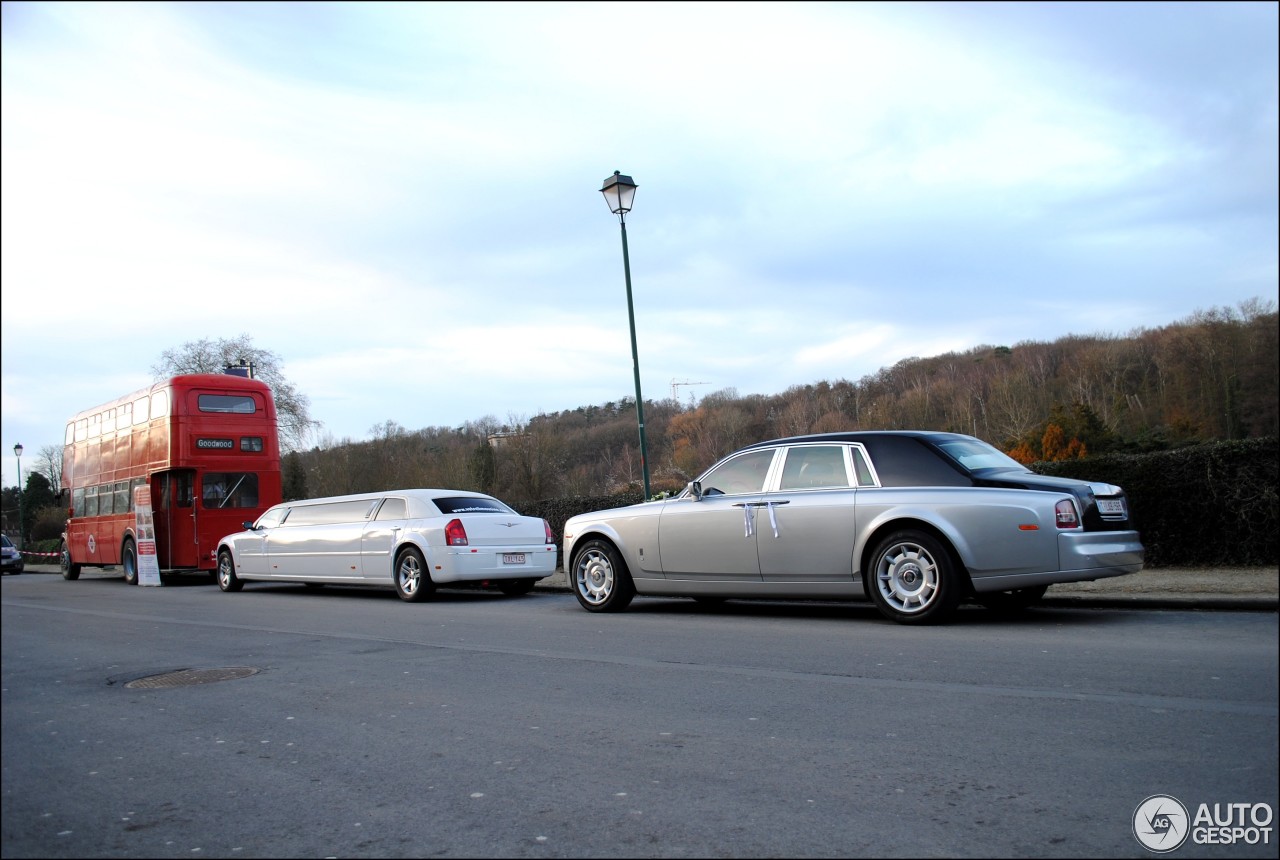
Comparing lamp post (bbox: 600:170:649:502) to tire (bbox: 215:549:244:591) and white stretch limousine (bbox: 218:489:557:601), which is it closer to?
white stretch limousine (bbox: 218:489:557:601)

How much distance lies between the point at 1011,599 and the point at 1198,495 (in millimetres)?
3532

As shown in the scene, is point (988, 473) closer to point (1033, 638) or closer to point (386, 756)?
point (1033, 638)

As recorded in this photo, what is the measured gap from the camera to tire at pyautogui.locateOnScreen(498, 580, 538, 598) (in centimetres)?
1530

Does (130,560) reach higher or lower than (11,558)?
lower

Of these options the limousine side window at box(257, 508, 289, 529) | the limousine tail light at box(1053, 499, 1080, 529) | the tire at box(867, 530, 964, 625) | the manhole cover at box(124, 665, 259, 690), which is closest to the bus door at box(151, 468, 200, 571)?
the limousine side window at box(257, 508, 289, 529)

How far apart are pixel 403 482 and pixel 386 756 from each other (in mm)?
36697

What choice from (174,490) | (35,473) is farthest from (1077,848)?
(174,490)

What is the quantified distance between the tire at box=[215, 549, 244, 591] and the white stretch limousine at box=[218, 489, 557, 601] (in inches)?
81.3

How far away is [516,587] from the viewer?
51.5 ft

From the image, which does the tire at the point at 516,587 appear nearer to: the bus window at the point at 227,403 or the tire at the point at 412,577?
the tire at the point at 412,577

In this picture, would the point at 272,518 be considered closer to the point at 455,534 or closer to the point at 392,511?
the point at 392,511

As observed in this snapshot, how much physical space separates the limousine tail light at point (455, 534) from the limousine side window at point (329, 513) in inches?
77.2

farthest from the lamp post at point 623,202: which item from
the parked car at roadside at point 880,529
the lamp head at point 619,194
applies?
the parked car at roadside at point 880,529

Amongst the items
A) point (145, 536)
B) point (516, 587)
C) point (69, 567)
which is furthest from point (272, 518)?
point (69, 567)
